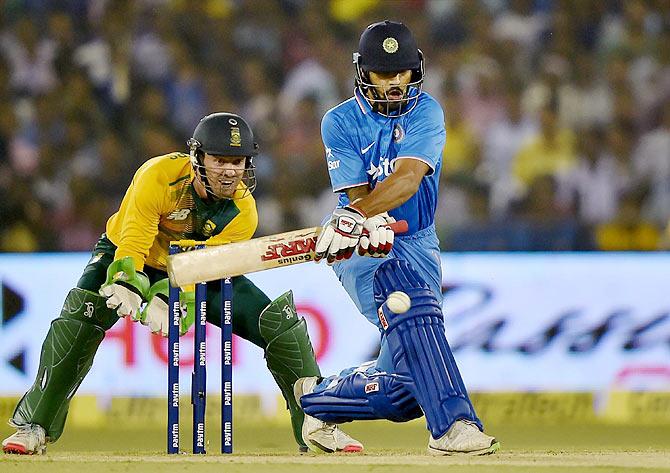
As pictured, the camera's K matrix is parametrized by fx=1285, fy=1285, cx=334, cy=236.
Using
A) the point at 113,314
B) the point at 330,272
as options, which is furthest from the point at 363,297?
the point at 330,272

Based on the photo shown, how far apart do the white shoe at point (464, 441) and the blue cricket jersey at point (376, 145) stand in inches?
37.5

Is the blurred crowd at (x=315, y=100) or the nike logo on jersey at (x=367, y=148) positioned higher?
the blurred crowd at (x=315, y=100)

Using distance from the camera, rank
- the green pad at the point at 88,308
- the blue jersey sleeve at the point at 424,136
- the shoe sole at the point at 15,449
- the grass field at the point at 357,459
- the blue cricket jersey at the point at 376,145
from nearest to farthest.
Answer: the grass field at the point at 357,459 → the blue jersey sleeve at the point at 424,136 → the blue cricket jersey at the point at 376,145 → the shoe sole at the point at 15,449 → the green pad at the point at 88,308

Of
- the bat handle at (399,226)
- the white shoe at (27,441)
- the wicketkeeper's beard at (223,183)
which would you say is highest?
the wicketkeeper's beard at (223,183)

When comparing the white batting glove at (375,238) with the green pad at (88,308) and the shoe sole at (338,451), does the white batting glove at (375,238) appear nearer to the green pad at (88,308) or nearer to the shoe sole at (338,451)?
the shoe sole at (338,451)

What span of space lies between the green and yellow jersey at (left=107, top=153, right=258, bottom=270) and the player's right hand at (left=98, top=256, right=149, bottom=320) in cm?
12

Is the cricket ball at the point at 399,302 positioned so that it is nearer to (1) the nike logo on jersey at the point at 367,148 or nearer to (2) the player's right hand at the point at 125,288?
(1) the nike logo on jersey at the point at 367,148

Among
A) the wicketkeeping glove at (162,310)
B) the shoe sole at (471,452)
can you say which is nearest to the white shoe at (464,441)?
the shoe sole at (471,452)

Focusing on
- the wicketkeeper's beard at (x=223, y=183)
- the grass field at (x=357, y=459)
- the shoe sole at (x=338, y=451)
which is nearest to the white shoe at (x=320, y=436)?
the shoe sole at (x=338, y=451)

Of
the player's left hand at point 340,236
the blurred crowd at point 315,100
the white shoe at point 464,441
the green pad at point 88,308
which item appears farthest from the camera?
the blurred crowd at point 315,100

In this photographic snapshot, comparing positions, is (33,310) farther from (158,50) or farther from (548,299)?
(548,299)

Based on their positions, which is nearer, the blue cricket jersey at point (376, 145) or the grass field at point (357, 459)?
the grass field at point (357, 459)

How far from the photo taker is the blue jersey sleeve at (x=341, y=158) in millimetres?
5094

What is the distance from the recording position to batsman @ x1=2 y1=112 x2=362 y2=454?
17.2 ft
